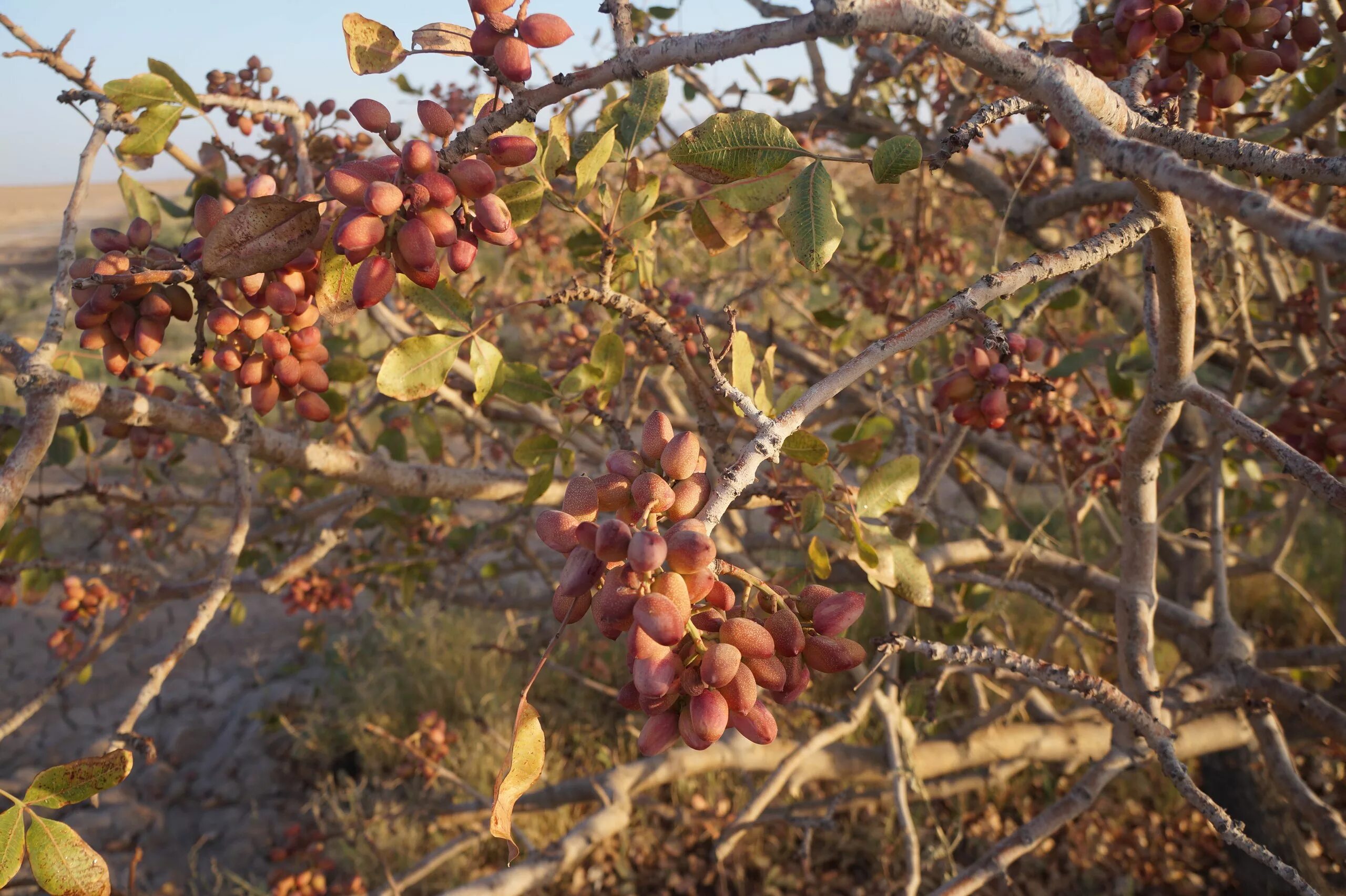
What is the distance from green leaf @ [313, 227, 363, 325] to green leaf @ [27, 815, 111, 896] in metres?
0.54

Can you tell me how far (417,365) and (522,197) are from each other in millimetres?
237

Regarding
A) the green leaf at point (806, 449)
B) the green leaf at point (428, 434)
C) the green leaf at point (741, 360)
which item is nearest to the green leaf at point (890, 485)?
the green leaf at point (806, 449)

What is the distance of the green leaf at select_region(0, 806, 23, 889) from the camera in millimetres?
724

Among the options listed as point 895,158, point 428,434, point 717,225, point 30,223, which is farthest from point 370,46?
point 30,223

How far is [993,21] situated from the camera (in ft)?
7.42

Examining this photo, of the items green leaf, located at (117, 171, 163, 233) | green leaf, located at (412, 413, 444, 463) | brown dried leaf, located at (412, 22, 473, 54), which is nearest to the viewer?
brown dried leaf, located at (412, 22, 473, 54)

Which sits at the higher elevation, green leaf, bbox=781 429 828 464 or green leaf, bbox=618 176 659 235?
green leaf, bbox=618 176 659 235

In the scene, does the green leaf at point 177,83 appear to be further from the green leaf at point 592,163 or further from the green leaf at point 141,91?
the green leaf at point 592,163

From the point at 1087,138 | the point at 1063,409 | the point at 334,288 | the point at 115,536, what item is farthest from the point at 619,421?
the point at 115,536

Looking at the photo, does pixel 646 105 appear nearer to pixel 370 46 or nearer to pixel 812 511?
pixel 370 46

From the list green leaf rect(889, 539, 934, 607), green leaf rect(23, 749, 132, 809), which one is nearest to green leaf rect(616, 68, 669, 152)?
green leaf rect(889, 539, 934, 607)

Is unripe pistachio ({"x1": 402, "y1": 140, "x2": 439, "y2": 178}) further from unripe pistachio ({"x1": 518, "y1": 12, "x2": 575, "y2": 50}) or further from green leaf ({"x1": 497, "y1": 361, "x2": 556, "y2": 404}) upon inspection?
green leaf ({"x1": 497, "y1": 361, "x2": 556, "y2": 404})

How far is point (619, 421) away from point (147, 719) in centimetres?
453

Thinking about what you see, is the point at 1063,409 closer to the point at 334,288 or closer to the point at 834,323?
the point at 834,323
